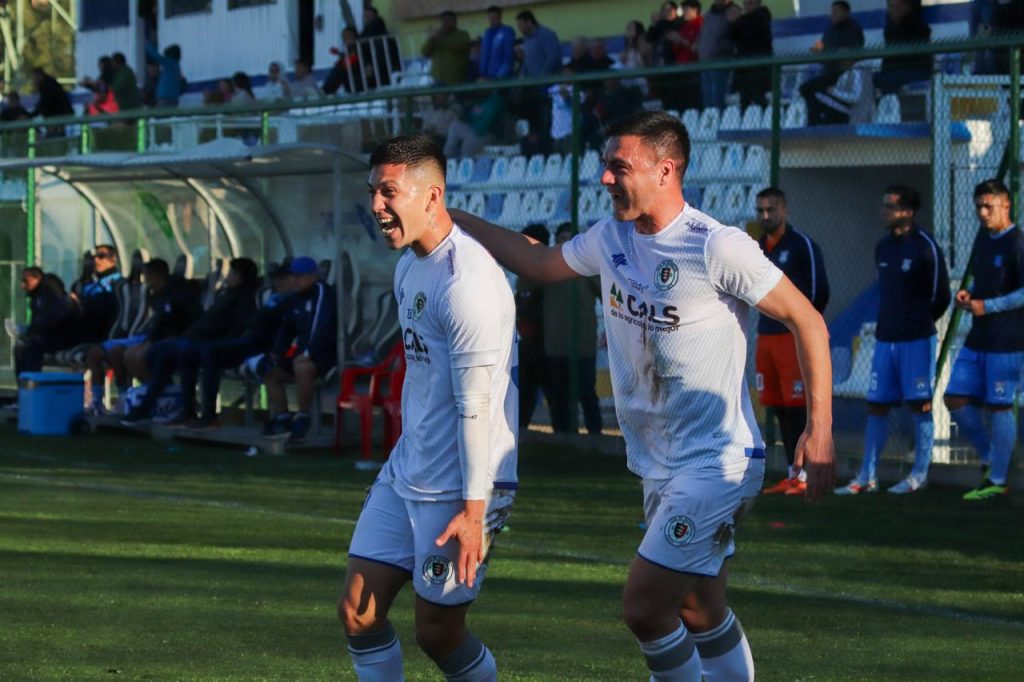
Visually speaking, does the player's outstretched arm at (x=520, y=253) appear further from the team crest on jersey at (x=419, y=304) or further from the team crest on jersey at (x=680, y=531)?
the team crest on jersey at (x=680, y=531)

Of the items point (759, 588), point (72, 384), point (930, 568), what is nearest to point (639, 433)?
point (759, 588)

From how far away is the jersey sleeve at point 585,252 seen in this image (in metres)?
5.87

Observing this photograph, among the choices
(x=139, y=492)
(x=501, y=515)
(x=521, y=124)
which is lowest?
(x=139, y=492)

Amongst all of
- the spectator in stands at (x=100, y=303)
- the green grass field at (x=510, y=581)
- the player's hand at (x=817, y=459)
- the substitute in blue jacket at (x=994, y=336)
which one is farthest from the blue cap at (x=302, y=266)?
the player's hand at (x=817, y=459)

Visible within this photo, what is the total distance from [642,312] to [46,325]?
1446 cm

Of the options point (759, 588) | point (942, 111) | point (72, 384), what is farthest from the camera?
point (72, 384)

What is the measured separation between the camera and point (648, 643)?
5.48 meters

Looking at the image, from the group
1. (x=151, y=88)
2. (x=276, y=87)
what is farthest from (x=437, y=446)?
(x=151, y=88)

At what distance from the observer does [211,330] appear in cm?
1683

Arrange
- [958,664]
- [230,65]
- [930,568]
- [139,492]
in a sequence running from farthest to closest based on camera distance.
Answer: [230,65], [139,492], [930,568], [958,664]

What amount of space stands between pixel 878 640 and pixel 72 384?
11.2m

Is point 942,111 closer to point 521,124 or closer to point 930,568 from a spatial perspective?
point 521,124

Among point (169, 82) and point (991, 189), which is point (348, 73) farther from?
point (991, 189)

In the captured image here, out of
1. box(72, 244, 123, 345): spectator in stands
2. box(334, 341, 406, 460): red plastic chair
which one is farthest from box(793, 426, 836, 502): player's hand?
box(72, 244, 123, 345): spectator in stands
